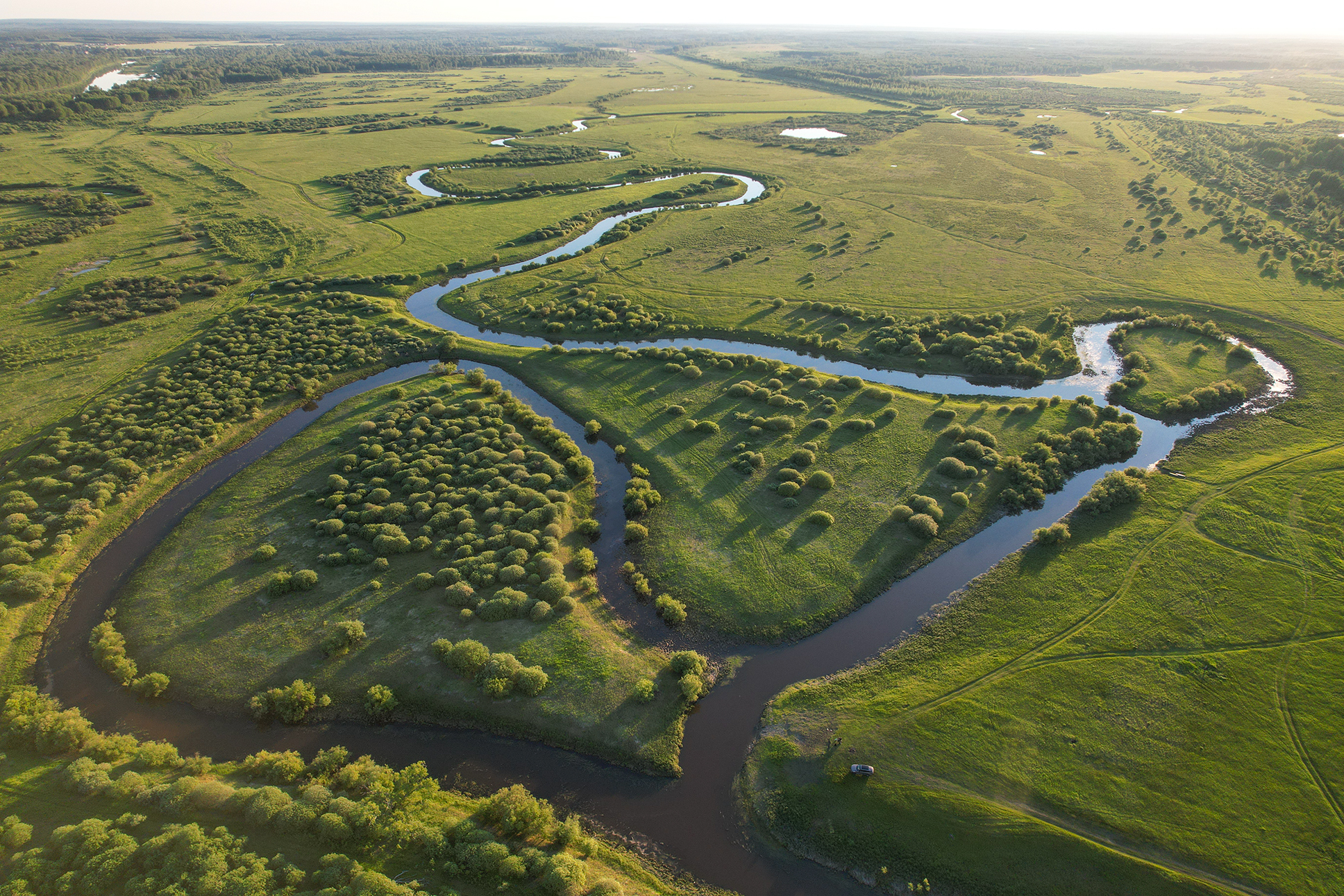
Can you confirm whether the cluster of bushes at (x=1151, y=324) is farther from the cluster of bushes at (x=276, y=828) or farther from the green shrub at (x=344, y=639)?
the green shrub at (x=344, y=639)

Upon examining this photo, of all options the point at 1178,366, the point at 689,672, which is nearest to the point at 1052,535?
the point at 689,672

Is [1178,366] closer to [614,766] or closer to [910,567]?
[910,567]

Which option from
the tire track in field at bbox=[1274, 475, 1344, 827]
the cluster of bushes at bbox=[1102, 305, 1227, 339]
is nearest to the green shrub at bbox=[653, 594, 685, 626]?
the tire track in field at bbox=[1274, 475, 1344, 827]

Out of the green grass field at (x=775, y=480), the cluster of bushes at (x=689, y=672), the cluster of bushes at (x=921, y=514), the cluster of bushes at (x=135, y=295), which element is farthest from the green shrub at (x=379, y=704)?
the cluster of bushes at (x=135, y=295)

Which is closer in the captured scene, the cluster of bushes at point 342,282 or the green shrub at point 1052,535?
the green shrub at point 1052,535

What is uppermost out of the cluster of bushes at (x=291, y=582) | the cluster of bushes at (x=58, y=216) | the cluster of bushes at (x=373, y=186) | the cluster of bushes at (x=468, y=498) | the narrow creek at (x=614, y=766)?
the cluster of bushes at (x=373, y=186)

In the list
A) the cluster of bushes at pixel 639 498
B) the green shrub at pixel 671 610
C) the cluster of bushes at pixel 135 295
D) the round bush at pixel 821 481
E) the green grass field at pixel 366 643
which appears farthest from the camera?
the cluster of bushes at pixel 135 295
